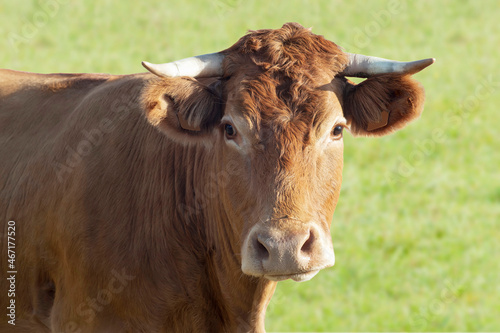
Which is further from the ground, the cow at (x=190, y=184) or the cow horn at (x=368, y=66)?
the cow horn at (x=368, y=66)

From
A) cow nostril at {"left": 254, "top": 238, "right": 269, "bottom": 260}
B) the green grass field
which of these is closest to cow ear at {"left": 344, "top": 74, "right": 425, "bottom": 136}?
cow nostril at {"left": 254, "top": 238, "right": 269, "bottom": 260}

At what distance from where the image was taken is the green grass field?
11.3 meters

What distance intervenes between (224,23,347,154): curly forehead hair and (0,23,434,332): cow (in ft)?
0.03

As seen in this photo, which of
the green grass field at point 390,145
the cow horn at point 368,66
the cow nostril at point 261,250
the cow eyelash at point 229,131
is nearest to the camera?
the cow nostril at point 261,250

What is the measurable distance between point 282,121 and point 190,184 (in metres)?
1.20

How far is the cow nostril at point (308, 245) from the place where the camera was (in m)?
4.15

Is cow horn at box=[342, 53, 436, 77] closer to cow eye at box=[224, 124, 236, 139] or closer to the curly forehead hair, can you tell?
the curly forehead hair

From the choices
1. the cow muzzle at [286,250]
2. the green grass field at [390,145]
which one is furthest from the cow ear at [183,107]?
the green grass field at [390,145]

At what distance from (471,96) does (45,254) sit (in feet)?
47.0

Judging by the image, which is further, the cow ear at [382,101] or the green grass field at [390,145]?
the green grass field at [390,145]

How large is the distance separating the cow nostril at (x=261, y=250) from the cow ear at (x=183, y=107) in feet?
4.02

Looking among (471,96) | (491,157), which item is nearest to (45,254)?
(491,157)

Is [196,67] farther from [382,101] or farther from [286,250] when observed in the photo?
[286,250]

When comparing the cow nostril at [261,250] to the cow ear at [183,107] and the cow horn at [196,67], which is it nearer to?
the cow ear at [183,107]
